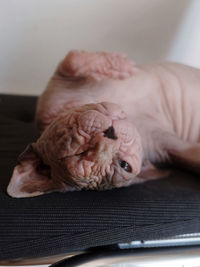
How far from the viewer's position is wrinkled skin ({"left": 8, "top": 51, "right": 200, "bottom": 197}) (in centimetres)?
84

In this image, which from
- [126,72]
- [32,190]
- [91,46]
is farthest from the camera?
[91,46]

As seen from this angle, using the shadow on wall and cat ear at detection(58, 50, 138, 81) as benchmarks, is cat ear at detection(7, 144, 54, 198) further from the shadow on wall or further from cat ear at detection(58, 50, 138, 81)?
the shadow on wall

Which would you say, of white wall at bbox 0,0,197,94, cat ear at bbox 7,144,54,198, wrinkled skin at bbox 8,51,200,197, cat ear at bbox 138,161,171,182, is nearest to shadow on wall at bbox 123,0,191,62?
white wall at bbox 0,0,197,94

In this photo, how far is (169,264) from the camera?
0.77 metres

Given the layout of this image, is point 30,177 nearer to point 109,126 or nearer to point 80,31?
point 109,126

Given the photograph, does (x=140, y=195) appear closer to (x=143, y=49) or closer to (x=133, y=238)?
(x=133, y=238)

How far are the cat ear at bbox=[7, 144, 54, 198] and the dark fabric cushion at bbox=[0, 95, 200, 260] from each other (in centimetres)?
3

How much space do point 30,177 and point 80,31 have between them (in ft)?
3.64

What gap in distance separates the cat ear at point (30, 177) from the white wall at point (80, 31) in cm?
101

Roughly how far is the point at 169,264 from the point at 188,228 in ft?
0.32

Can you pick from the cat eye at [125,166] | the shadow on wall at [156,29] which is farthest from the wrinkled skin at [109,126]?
the shadow on wall at [156,29]

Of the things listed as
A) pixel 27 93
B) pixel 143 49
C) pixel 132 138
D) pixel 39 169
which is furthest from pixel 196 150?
pixel 27 93

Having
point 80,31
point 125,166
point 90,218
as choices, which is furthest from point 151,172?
point 80,31

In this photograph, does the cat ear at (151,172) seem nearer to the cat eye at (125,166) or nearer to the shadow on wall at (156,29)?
the cat eye at (125,166)
